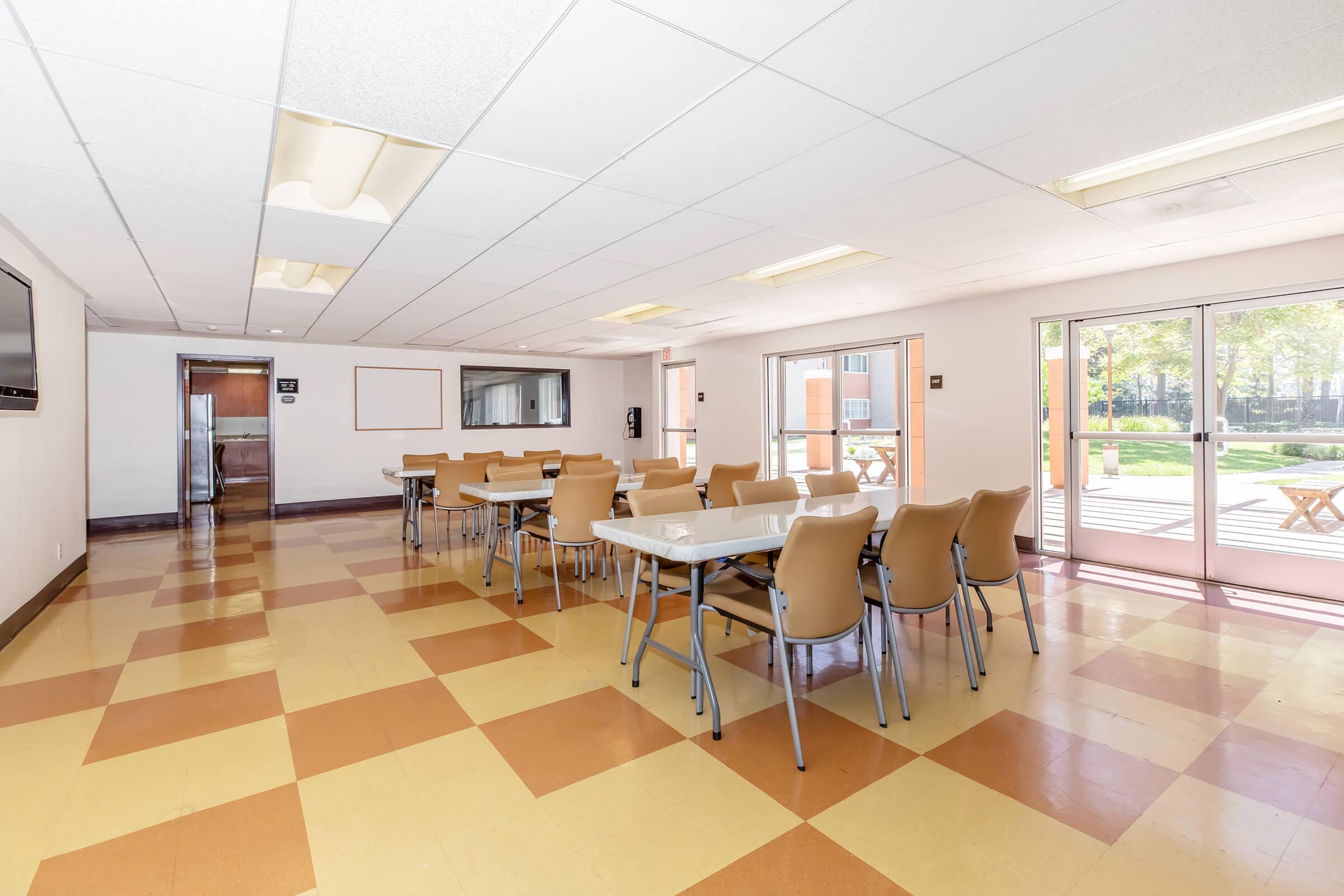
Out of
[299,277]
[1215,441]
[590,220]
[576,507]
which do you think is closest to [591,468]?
[576,507]

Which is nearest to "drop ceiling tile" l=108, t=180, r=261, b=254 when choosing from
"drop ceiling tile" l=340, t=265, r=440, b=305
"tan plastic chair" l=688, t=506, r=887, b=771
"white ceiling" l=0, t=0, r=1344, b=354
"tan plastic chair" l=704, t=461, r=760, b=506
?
"white ceiling" l=0, t=0, r=1344, b=354

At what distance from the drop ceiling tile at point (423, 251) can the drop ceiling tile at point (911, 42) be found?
2568mm

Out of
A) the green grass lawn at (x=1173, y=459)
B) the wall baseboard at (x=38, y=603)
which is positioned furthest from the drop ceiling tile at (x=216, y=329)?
the green grass lawn at (x=1173, y=459)

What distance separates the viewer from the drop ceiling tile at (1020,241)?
385 cm

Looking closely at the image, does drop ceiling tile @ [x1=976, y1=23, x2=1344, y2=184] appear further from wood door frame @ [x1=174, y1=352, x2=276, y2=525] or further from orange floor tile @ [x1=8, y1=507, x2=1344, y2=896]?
wood door frame @ [x1=174, y1=352, x2=276, y2=525]

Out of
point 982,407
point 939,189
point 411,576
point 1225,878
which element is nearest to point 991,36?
point 939,189

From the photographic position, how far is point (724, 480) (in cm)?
549

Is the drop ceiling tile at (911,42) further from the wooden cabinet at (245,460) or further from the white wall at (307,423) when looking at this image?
the wooden cabinet at (245,460)

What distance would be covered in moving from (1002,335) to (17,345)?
737 centimetres

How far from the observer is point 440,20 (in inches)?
73.8

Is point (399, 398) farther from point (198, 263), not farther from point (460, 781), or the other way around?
point (460, 781)

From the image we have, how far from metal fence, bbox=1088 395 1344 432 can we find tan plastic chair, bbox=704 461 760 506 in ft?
10.7

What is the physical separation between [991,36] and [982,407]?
4.70 m

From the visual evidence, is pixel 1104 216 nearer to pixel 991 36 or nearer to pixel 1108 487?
pixel 991 36
